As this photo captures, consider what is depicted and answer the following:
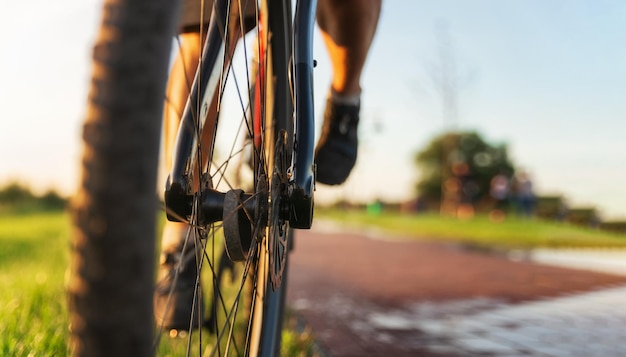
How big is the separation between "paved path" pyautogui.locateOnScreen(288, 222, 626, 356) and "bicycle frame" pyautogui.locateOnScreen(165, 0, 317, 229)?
1.46m

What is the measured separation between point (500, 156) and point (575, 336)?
65.6 meters

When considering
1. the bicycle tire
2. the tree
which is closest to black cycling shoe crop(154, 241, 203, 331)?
the bicycle tire

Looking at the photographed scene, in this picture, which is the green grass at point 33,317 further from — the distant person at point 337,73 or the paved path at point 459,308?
the paved path at point 459,308

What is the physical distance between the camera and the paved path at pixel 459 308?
3039 millimetres

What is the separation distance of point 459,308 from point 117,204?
3692mm

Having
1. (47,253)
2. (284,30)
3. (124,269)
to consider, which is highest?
(284,30)

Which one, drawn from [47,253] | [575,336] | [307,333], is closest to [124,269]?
[307,333]

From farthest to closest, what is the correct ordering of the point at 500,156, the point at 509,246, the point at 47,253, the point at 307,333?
the point at 500,156
the point at 509,246
the point at 47,253
the point at 307,333

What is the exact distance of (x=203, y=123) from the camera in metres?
1.50

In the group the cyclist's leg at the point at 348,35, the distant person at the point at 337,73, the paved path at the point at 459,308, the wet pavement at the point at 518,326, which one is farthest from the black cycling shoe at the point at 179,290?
the wet pavement at the point at 518,326

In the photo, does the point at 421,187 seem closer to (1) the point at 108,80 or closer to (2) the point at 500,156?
(2) the point at 500,156

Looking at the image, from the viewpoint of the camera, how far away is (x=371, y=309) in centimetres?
411

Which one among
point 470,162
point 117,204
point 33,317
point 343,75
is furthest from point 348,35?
point 470,162

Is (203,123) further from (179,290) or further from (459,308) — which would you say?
(459,308)
